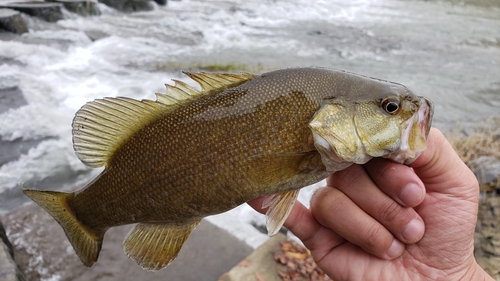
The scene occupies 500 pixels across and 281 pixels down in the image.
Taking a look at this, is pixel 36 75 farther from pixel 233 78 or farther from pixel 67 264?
pixel 233 78

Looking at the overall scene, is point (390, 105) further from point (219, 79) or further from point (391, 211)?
point (219, 79)

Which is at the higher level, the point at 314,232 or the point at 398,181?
the point at 398,181

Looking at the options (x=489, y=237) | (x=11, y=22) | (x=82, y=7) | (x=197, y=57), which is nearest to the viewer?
(x=489, y=237)

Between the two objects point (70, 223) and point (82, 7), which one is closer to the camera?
point (70, 223)

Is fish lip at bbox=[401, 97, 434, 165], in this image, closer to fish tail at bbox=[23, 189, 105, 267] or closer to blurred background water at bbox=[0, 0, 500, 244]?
fish tail at bbox=[23, 189, 105, 267]

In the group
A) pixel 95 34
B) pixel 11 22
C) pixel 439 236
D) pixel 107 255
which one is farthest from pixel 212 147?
pixel 95 34

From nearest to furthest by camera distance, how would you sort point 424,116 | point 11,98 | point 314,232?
1. point 424,116
2. point 314,232
3. point 11,98

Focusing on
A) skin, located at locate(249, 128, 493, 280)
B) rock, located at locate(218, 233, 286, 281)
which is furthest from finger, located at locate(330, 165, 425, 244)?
rock, located at locate(218, 233, 286, 281)

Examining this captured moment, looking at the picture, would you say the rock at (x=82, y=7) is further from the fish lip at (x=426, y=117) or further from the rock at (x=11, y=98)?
the fish lip at (x=426, y=117)
